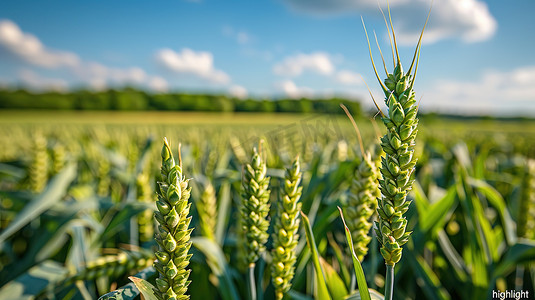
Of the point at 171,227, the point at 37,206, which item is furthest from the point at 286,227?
the point at 37,206

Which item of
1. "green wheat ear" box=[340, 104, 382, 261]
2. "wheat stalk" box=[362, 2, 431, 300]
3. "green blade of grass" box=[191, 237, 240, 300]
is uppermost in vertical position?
"wheat stalk" box=[362, 2, 431, 300]

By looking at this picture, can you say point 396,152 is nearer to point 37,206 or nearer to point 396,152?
point 396,152

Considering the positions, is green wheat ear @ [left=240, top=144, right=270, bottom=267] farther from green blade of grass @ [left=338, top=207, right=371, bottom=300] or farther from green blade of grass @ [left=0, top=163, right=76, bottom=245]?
green blade of grass @ [left=0, top=163, right=76, bottom=245]

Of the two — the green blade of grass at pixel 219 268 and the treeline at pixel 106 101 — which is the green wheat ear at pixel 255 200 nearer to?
the green blade of grass at pixel 219 268

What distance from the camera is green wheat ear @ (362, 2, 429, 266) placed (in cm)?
62

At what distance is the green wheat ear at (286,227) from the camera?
94cm

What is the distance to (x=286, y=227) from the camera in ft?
3.09

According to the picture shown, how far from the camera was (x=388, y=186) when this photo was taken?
65 cm

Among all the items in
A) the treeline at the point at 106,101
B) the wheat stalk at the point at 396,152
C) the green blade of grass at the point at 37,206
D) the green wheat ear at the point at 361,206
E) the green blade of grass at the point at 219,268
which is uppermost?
the treeline at the point at 106,101

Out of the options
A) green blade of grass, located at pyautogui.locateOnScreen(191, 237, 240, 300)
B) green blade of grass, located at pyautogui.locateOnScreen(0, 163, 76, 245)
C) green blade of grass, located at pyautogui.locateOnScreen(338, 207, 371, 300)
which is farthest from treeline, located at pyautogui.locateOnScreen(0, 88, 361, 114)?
green blade of grass, located at pyautogui.locateOnScreen(338, 207, 371, 300)

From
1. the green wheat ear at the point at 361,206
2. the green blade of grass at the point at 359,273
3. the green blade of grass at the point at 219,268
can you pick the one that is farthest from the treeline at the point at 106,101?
the green blade of grass at the point at 359,273

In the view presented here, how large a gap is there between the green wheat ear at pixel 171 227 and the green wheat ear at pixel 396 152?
1.36 feet

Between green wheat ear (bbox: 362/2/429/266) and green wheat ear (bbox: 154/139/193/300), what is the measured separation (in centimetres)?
41

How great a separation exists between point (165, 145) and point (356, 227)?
26.0 inches
